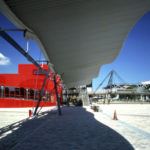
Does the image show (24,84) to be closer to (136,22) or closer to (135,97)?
(136,22)

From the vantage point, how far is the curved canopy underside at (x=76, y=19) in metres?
7.08

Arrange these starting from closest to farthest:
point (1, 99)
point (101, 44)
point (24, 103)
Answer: point (101, 44) → point (1, 99) → point (24, 103)

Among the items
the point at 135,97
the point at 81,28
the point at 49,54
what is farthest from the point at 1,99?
the point at 135,97

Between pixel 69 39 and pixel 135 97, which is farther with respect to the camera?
pixel 135 97

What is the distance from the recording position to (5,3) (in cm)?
660

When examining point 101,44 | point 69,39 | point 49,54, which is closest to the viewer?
point 69,39

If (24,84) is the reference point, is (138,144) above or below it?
below

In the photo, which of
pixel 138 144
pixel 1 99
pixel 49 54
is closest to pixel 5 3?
pixel 138 144

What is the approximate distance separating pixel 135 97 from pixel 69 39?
100322 mm

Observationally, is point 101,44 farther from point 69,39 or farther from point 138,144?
point 138,144

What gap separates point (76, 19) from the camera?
850 cm

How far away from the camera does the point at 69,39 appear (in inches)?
448

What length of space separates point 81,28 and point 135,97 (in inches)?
4012

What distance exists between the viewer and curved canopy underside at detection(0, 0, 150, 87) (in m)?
7.08
